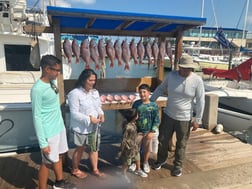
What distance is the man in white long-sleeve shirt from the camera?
10.4 ft

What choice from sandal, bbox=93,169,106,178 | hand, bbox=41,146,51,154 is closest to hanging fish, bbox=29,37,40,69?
hand, bbox=41,146,51,154

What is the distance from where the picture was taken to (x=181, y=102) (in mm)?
3244

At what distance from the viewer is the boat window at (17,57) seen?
7002mm

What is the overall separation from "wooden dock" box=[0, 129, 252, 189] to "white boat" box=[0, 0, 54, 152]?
0.79 meters

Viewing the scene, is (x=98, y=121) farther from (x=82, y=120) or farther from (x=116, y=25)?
(x=116, y=25)

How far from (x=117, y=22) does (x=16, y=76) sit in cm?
437

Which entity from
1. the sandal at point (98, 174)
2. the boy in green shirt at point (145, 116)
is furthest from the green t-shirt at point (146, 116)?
the sandal at point (98, 174)

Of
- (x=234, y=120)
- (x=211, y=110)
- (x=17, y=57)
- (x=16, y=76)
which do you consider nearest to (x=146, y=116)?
(x=211, y=110)

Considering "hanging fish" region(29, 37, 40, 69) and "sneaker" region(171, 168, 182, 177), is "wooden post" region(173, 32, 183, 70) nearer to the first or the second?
"sneaker" region(171, 168, 182, 177)

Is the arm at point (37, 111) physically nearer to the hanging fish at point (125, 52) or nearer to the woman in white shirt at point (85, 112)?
the woman in white shirt at point (85, 112)

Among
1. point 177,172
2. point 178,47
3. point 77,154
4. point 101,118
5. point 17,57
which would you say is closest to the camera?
point 101,118

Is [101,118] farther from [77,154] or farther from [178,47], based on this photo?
[178,47]

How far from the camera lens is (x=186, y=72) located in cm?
318

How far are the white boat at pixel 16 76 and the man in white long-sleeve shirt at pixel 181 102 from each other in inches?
110
